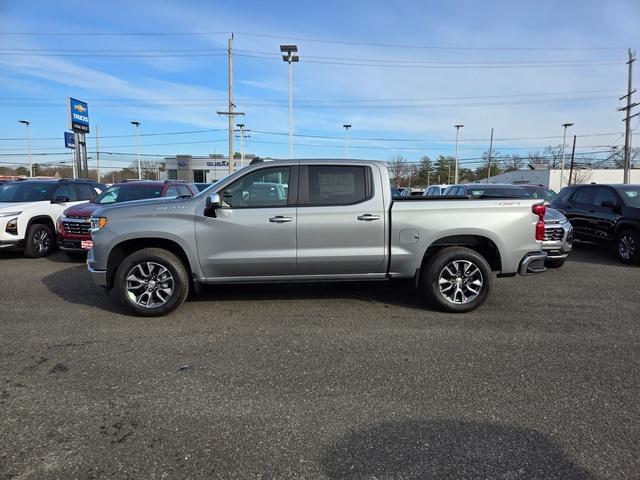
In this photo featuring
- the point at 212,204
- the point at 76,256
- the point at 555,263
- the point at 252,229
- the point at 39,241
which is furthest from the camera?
the point at 39,241

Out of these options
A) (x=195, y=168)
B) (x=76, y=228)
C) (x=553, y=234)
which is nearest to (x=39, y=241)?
(x=76, y=228)

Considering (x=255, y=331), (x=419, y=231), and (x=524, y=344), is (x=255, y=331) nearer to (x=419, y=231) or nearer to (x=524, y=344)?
(x=419, y=231)

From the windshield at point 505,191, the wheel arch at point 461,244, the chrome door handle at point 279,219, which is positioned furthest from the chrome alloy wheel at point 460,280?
the windshield at point 505,191

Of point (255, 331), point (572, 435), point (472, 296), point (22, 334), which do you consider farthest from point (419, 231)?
point (22, 334)

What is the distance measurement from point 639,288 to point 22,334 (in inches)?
341

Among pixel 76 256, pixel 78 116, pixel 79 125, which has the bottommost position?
pixel 76 256

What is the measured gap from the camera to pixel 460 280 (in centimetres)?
529

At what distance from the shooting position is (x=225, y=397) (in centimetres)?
326

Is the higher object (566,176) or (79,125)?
(79,125)

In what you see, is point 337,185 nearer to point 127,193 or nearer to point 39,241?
point 127,193

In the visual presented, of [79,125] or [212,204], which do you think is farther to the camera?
[79,125]

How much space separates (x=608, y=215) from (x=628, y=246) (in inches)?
38.7

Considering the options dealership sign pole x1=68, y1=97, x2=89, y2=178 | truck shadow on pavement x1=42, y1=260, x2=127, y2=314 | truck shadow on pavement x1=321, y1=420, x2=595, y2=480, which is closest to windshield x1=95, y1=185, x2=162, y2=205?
truck shadow on pavement x1=42, y1=260, x2=127, y2=314

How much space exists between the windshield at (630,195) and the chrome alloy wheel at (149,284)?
9547 millimetres
